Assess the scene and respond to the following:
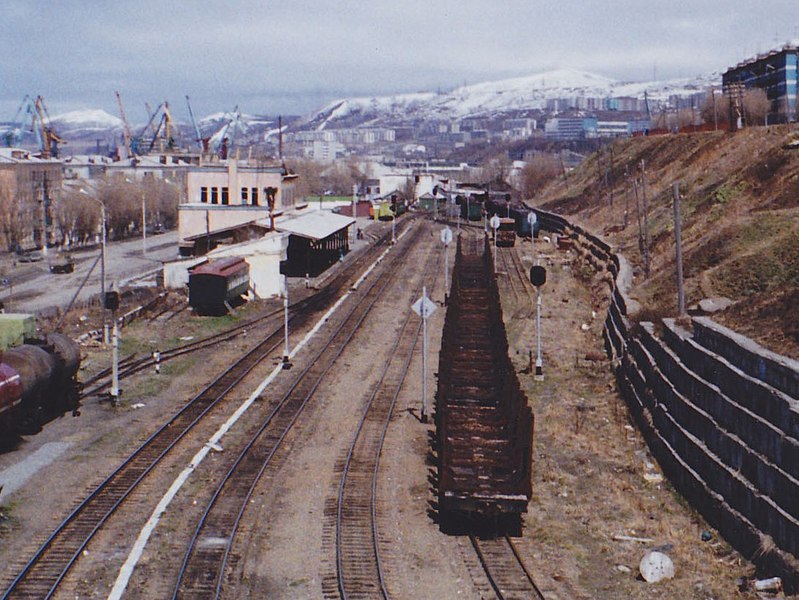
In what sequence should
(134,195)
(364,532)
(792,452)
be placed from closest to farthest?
1. (792,452)
2. (364,532)
3. (134,195)

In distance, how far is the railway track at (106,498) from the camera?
1546 cm

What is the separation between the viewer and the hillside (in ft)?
79.0

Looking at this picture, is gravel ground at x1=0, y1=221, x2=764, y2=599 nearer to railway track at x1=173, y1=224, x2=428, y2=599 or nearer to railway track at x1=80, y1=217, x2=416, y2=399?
railway track at x1=173, y1=224, x2=428, y2=599

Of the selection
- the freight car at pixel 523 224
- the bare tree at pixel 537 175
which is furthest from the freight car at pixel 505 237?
the bare tree at pixel 537 175

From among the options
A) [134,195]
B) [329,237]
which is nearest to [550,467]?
[329,237]

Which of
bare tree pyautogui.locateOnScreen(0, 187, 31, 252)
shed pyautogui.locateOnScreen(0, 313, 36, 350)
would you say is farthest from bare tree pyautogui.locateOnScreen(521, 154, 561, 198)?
shed pyautogui.locateOnScreen(0, 313, 36, 350)

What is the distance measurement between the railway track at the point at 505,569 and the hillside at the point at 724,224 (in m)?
7.51

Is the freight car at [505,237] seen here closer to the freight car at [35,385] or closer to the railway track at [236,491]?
the railway track at [236,491]

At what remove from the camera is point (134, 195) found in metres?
117

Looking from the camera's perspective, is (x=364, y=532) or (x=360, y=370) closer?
(x=364, y=532)

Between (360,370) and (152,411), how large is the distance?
322 inches

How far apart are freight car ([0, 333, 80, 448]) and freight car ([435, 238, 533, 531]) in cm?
1044

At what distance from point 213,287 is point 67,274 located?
36.9 metres

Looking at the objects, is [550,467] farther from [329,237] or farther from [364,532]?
[329,237]
